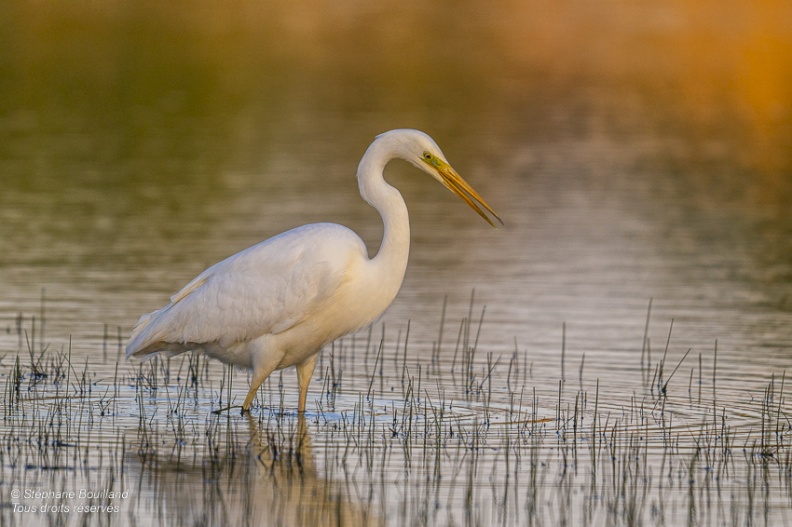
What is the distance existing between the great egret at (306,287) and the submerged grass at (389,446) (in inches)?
20.3

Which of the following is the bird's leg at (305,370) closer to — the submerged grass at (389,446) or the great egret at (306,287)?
the great egret at (306,287)

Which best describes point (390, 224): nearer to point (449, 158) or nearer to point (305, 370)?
point (305, 370)

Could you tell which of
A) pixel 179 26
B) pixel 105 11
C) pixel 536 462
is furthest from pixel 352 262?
pixel 105 11

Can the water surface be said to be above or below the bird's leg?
above

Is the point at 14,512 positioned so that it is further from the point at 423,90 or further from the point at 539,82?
the point at 539,82

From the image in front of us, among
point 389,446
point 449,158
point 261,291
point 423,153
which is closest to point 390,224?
point 423,153

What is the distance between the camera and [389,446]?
32.6 feet

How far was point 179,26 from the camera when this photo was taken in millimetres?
56000

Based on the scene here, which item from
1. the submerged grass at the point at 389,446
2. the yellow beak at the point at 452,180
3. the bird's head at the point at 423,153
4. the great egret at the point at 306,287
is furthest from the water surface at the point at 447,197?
the bird's head at the point at 423,153

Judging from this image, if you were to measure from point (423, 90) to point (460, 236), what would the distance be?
64.3ft

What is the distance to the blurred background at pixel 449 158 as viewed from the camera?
16359 millimetres

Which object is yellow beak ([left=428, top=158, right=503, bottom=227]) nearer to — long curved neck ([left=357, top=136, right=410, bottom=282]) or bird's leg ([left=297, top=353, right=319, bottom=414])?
long curved neck ([left=357, top=136, right=410, bottom=282])

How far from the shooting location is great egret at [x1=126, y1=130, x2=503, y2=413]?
10773 mm

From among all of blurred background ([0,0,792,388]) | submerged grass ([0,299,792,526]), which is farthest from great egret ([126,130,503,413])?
blurred background ([0,0,792,388])
